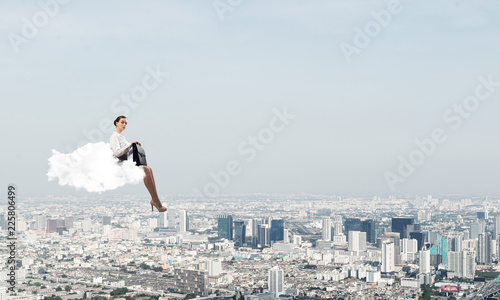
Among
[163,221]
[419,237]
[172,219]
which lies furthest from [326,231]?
[163,221]

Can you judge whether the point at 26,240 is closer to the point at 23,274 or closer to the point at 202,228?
the point at 23,274

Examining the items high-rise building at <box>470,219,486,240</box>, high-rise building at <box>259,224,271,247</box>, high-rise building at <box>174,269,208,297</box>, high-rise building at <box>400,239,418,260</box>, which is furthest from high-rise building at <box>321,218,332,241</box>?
high-rise building at <box>174,269,208,297</box>

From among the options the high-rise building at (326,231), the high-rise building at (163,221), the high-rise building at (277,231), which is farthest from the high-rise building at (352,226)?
the high-rise building at (163,221)

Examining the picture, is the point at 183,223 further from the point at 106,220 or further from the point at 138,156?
the point at 138,156

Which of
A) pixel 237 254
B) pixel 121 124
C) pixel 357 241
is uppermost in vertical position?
pixel 121 124

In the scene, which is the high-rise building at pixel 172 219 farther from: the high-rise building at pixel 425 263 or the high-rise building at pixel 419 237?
the high-rise building at pixel 425 263

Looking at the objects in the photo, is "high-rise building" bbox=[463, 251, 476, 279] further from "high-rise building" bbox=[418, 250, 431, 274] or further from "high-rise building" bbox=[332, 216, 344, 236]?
"high-rise building" bbox=[332, 216, 344, 236]
